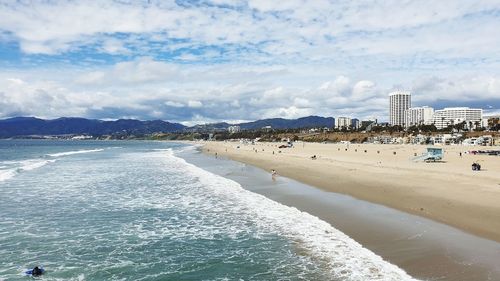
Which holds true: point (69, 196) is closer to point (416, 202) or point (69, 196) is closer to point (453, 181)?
point (416, 202)

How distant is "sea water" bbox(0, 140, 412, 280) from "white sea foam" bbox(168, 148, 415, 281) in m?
0.03

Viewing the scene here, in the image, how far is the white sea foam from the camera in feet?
35.0

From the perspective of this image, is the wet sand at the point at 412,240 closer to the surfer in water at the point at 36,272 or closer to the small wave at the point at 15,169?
the surfer in water at the point at 36,272

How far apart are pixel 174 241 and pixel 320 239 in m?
5.09

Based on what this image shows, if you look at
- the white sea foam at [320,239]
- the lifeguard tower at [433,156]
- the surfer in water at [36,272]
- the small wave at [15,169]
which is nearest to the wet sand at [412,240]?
the white sea foam at [320,239]

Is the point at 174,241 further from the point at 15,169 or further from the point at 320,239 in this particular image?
the point at 15,169

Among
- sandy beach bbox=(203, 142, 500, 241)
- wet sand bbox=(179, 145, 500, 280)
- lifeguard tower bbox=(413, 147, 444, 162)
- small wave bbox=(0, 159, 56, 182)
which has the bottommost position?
small wave bbox=(0, 159, 56, 182)

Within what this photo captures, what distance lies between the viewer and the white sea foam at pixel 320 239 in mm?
10664

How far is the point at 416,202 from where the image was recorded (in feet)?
64.4

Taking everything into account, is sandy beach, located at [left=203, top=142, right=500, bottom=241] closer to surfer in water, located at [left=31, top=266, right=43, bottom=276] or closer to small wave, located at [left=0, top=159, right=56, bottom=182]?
surfer in water, located at [left=31, top=266, right=43, bottom=276]

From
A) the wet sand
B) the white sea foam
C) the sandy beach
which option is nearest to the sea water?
the white sea foam

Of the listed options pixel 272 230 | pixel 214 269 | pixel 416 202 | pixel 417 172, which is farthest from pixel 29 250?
pixel 417 172

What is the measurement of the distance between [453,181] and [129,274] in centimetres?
2096

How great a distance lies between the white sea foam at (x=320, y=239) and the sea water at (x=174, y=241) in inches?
1.1
